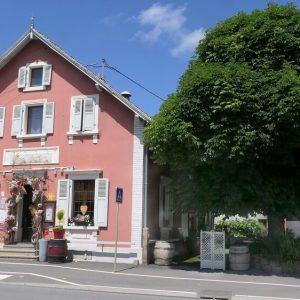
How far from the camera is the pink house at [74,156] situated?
738 inches

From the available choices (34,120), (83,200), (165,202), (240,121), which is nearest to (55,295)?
(240,121)

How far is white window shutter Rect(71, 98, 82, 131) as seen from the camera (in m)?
19.9

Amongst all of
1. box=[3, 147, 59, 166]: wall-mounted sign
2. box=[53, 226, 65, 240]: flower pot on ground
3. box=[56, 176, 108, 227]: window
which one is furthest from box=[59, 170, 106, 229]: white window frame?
box=[3, 147, 59, 166]: wall-mounted sign

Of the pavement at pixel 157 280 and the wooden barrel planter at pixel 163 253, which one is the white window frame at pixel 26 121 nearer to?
the pavement at pixel 157 280

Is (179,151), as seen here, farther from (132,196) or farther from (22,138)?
(22,138)

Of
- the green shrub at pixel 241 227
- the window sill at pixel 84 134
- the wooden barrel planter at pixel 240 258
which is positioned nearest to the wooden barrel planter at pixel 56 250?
the window sill at pixel 84 134

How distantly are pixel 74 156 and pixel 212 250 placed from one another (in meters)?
6.62

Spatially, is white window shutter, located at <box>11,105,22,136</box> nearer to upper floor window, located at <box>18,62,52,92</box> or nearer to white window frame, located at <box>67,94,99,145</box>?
upper floor window, located at <box>18,62,52,92</box>

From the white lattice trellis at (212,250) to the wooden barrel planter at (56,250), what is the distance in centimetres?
502

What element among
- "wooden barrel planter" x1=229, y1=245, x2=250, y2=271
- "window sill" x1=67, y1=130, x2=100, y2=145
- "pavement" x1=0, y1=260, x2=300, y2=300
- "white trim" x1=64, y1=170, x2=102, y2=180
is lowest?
"pavement" x1=0, y1=260, x2=300, y2=300

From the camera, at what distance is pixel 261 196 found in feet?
54.1

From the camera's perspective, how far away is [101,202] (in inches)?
745

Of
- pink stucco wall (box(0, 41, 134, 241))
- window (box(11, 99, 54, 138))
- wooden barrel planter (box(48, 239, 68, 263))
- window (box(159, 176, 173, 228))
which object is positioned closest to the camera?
wooden barrel planter (box(48, 239, 68, 263))

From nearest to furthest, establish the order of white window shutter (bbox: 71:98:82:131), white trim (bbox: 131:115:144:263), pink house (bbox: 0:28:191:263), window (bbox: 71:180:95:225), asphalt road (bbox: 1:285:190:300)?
asphalt road (bbox: 1:285:190:300) < white trim (bbox: 131:115:144:263) < pink house (bbox: 0:28:191:263) < window (bbox: 71:180:95:225) < white window shutter (bbox: 71:98:82:131)
